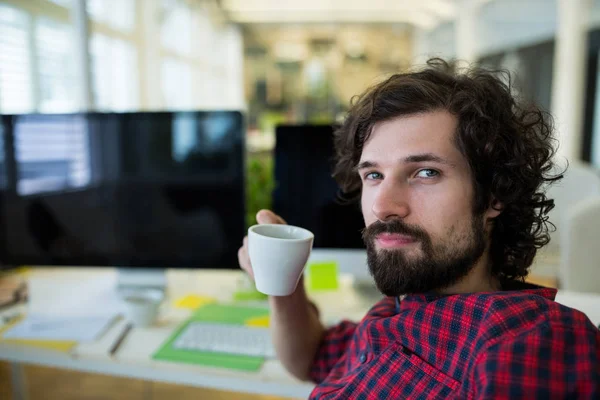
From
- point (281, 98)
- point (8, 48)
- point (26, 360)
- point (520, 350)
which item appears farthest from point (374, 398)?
point (281, 98)

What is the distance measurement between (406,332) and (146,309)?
0.77 metres

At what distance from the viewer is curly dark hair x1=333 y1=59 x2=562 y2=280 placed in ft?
2.50

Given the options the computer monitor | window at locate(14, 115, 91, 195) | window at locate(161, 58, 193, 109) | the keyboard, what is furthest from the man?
window at locate(161, 58, 193, 109)

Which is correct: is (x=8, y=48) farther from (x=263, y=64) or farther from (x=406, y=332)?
(x=263, y=64)

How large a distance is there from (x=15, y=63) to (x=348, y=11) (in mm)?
4902

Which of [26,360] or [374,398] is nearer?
[374,398]

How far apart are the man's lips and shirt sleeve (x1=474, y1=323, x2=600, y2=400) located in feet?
0.69

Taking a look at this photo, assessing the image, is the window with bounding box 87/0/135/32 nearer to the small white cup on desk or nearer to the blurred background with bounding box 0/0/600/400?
the blurred background with bounding box 0/0/600/400

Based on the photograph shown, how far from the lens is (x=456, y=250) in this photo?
0.72m

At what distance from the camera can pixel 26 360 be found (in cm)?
115

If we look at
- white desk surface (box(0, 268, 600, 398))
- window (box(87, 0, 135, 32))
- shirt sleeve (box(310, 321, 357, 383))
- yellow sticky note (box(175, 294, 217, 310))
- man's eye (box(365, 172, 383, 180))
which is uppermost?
window (box(87, 0, 135, 32))

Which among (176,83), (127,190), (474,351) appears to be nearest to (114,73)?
(176,83)

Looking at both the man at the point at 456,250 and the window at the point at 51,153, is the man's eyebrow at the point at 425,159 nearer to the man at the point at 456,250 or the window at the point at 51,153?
the man at the point at 456,250

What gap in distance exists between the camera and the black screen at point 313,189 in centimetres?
134
